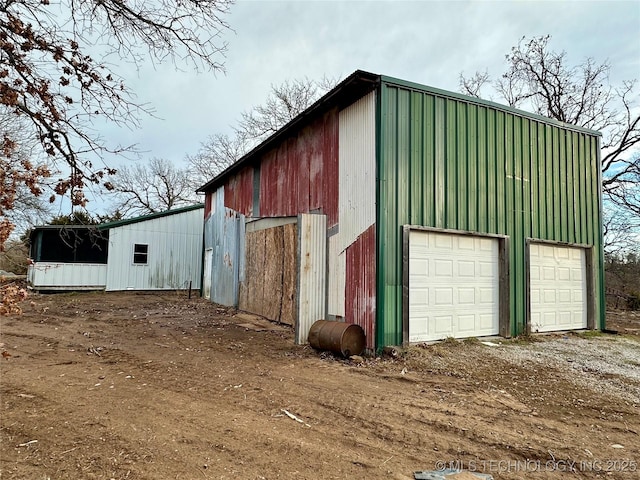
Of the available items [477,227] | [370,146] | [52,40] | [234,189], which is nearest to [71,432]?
[52,40]

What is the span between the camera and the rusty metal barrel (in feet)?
21.7

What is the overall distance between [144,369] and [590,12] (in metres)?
11.5

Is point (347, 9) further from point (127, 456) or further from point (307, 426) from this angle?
point (127, 456)

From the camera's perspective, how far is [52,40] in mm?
4031

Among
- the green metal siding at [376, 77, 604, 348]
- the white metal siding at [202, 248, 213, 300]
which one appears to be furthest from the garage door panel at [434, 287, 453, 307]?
the white metal siding at [202, 248, 213, 300]

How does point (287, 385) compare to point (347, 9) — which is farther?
point (347, 9)

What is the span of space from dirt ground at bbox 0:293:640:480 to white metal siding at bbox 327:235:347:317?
1.08m

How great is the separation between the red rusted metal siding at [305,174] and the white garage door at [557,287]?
15.2ft

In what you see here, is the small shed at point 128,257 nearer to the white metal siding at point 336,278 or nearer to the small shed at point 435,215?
the small shed at point 435,215

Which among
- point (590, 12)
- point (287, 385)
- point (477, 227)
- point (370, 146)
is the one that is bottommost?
point (287, 385)

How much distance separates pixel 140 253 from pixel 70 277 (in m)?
2.98

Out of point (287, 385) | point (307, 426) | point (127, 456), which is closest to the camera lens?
point (127, 456)

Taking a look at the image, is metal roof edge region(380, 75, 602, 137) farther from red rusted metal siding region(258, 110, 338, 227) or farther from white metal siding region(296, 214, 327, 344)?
white metal siding region(296, 214, 327, 344)

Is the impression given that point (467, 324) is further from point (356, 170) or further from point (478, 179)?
point (356, 170)
